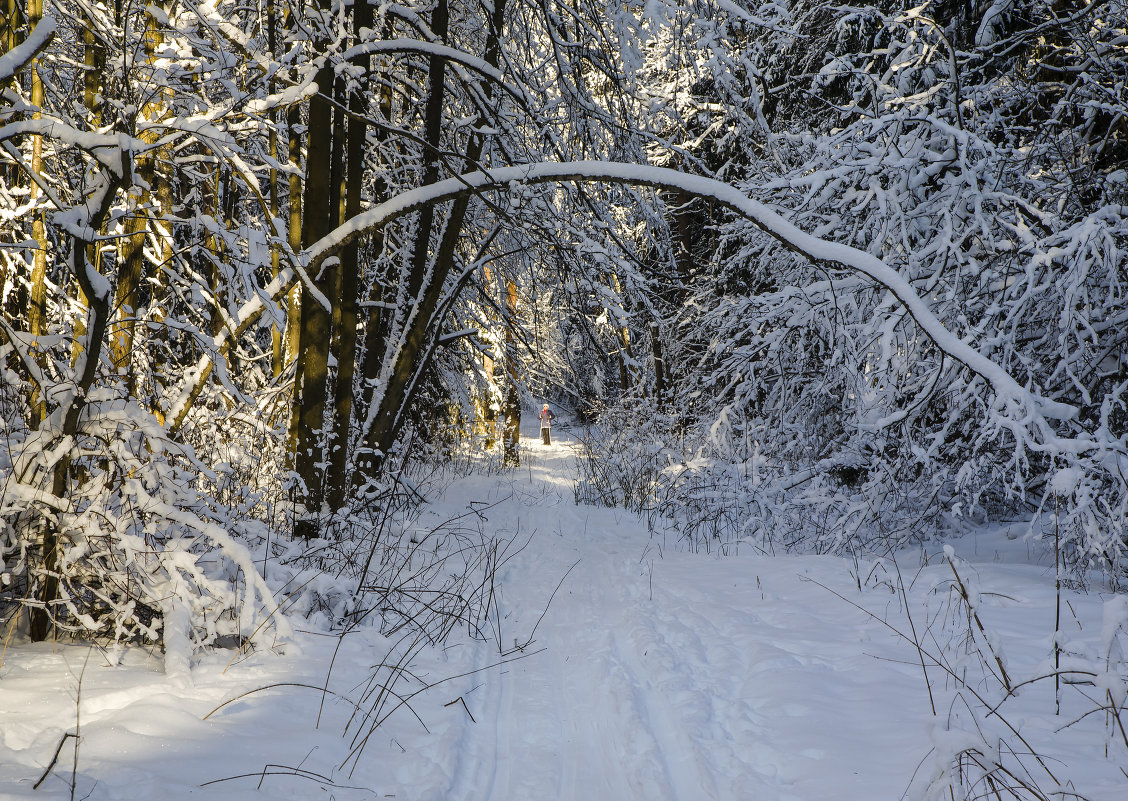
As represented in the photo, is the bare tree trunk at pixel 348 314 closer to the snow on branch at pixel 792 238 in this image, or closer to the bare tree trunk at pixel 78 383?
the snow on branch at pixel 792 238

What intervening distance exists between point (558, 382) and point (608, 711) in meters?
5.90

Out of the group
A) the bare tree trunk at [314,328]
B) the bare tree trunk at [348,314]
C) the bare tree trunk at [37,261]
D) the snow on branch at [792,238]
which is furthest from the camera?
the bare tree trunk at [348,314]

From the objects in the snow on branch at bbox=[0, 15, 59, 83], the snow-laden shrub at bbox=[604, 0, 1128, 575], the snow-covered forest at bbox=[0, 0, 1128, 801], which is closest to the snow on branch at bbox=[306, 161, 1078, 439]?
the snow-covered forest at bbox=[0, 0, 1128, 801]

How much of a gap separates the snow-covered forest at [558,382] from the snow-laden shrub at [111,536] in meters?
0.02

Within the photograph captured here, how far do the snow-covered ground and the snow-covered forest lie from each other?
0.02m

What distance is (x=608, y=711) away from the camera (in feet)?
10.1

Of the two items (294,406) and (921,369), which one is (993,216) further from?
(294,406)

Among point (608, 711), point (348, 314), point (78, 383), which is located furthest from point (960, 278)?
point (78, 383)

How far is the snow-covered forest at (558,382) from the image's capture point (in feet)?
8.57

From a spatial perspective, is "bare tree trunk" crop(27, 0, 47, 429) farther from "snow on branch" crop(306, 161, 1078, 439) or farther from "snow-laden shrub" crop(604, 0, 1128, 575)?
"snow-laden shrub" crop(604, 0, 1128, 575)

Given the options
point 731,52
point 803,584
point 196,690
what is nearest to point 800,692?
point 803,584

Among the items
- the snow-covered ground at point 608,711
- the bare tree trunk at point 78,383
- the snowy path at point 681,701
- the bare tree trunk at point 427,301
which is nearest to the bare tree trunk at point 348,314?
the bare tree trunk at point 427,301

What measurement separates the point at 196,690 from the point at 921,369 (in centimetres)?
569

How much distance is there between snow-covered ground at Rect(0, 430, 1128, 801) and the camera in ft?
7.09
